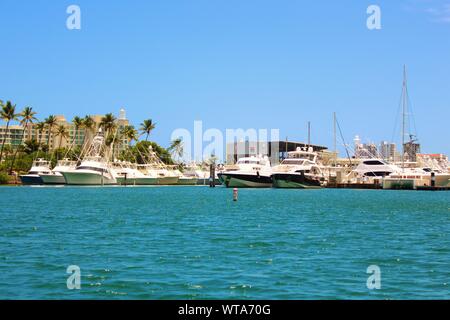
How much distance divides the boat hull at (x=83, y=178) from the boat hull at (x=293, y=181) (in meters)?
40.3

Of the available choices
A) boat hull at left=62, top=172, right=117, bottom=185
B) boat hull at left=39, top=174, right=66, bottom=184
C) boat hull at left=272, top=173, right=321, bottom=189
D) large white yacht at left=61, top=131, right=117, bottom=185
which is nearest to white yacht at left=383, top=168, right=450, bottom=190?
boat hull at left=272, top=173, right=321, bottom=189

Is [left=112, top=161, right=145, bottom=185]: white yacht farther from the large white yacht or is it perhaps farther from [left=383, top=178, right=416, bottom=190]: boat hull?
[left=383, top=178, right=416, bottom=190]: boat hull

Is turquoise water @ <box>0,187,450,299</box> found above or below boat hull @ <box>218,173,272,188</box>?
below

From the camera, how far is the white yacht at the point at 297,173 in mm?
126438

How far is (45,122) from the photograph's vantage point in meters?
158

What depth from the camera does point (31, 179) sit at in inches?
5285

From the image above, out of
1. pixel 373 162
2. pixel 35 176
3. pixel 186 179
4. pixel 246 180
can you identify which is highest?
pixel 373 162

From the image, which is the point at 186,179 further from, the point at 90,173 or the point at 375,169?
the point at 375,169

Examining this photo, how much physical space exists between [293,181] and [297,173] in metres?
1.98

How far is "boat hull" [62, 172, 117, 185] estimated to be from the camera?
425 ft

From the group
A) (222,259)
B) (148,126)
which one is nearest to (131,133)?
(148,126)

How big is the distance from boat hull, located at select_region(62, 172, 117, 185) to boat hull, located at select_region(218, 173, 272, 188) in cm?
2841

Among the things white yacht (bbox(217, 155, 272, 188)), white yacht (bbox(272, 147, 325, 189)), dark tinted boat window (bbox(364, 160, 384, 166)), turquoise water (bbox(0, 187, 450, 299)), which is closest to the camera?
turquoise water (bbox(0, 187, 450, 299))

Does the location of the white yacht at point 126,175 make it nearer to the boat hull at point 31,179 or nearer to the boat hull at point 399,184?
the boat hull at point 31,179
